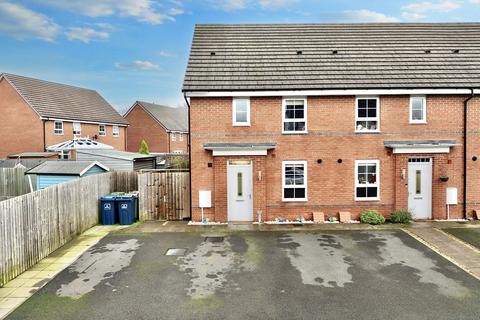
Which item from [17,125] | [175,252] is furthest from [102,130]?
[175,252]

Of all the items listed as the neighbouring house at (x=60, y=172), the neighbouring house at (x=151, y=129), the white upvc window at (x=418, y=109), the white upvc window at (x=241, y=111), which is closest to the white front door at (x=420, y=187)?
the white upvc window at (x=418, y=109)

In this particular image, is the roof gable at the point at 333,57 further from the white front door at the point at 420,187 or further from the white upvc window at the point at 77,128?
the white upvc window at the point at 77,128

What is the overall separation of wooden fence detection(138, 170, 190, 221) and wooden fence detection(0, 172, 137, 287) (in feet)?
6.22

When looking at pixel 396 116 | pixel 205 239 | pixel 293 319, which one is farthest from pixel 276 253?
pixel 396 116

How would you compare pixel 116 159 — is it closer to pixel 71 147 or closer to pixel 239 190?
pixel 71 147

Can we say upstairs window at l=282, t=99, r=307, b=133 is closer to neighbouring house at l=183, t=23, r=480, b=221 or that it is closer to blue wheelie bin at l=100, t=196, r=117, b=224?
neighbouring house at l=183, t=23, r=480, b=221

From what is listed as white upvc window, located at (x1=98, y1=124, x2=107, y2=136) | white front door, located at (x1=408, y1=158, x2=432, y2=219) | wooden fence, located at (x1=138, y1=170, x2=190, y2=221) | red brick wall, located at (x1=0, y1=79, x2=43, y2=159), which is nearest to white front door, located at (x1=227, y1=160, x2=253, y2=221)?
wooden fence, located at (x1=138, y1=170, x2=190, y2=221)

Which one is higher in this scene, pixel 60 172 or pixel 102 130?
pixel 102 130

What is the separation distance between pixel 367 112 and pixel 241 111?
17.3 feet

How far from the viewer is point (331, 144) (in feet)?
47.0

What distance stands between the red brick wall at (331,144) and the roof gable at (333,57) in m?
0.76

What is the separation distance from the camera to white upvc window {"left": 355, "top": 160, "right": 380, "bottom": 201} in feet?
46.9

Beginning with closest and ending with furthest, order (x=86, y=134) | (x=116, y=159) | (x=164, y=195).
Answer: (x=164, y=195), (x=116, y=159), (x=86, y=134)

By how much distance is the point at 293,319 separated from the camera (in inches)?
259
